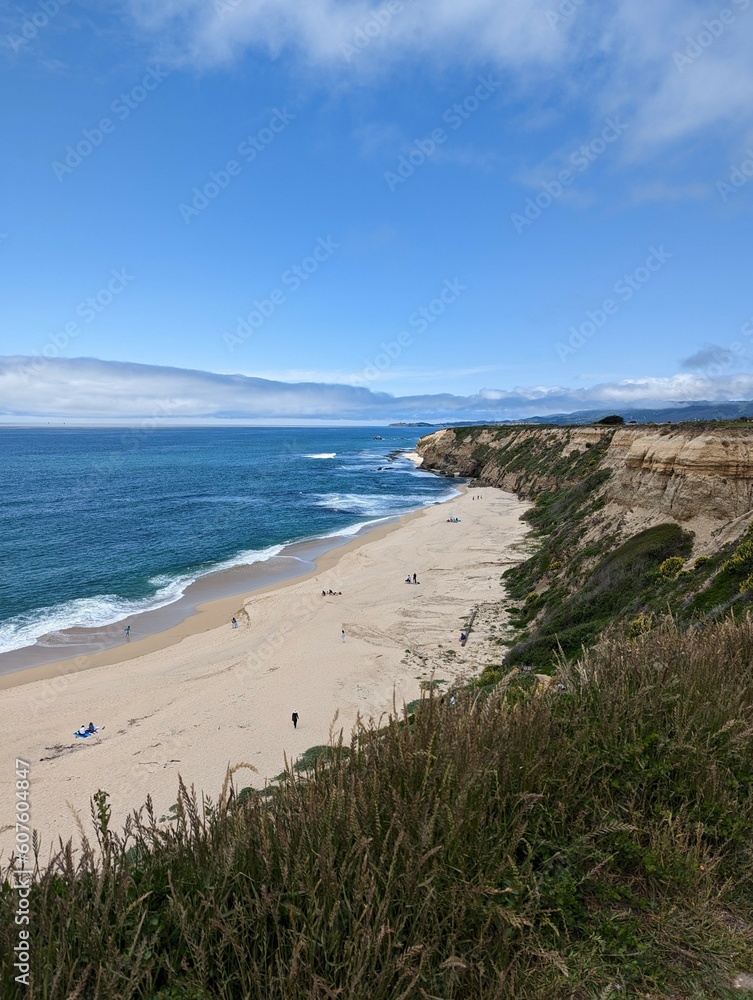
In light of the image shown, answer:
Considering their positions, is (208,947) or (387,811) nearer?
(208,947)

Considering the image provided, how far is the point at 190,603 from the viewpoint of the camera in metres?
28.3

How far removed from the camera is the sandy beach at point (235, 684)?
45.1 feet

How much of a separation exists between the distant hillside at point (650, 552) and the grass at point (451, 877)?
546 cm

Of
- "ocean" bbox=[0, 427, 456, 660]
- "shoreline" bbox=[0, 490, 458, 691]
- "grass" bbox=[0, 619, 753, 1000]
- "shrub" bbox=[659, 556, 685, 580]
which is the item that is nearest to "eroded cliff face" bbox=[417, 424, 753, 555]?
"shrub" bbox=[659, 556, 685, 580]

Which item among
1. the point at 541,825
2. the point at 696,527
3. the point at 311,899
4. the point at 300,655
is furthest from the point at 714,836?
the point at 300,655

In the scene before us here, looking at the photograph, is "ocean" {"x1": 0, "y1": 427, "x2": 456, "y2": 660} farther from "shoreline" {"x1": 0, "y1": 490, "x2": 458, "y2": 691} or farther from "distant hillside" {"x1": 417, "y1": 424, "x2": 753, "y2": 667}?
"distant hillside" {"x1": 417, "y1": 424, "x2": 753, "y2": 667}

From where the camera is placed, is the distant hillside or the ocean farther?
the ocean

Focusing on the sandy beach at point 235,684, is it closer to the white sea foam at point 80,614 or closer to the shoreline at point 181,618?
the shoreline at point 181,618

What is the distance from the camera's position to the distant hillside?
41.8ft

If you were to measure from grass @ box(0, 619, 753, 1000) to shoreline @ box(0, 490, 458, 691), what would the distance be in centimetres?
2136

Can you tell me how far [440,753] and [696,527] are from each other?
17804 mm

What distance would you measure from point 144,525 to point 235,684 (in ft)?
106

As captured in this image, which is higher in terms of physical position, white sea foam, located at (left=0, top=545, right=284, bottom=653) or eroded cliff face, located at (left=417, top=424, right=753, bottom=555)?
eroded cliff face, located at (left=417, top=424, right=753, bottom=555)

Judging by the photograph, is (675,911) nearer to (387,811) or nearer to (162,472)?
(387,811)
